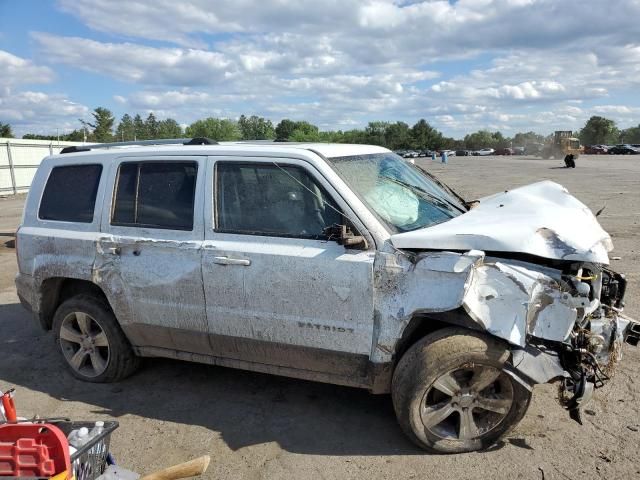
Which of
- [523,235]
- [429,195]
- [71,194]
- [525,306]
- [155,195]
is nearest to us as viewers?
[525,306]

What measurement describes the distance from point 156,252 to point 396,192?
1.84 meters

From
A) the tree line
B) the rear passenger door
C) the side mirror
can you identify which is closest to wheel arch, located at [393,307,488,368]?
the side mirror

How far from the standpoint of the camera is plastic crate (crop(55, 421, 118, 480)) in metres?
2.75

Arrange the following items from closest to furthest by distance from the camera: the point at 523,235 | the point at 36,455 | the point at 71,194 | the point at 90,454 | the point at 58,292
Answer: the point at 36,455 → the point at 90,454 → the point at 523,235 → the point at 71,194 → the point at 58,292

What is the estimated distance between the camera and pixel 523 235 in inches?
127

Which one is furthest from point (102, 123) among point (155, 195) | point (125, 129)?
point (155, 195)

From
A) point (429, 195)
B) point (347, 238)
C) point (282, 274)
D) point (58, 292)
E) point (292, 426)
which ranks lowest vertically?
point (292, 426)

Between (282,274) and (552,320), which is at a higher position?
(282,274)

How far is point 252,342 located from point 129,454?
1072 millimetres

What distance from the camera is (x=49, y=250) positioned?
4.56 m

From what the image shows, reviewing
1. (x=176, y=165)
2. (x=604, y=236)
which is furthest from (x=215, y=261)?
(x=604, y=236)

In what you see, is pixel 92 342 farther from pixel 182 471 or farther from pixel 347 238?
pixel 347 238

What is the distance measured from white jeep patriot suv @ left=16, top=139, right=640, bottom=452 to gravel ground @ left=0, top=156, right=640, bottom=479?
21cm

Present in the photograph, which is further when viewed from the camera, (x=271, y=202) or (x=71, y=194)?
(x=71, y=194)
